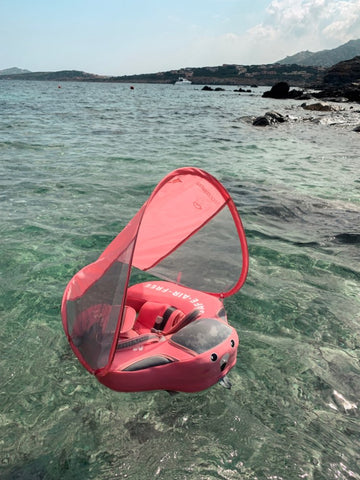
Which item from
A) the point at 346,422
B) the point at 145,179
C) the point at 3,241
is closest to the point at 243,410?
the point at 346,422

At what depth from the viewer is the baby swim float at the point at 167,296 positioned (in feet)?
12.0

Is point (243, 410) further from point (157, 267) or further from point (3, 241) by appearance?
point (3, 241)

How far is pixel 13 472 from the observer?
3.14m

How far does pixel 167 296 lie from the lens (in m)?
4.98

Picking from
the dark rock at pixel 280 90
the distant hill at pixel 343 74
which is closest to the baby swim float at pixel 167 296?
the dark rock at pixel 280 90

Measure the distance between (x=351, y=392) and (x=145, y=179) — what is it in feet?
31.6

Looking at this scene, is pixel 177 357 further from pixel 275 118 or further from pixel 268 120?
pixel 275 118

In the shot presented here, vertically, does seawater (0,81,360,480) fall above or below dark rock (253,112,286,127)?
below

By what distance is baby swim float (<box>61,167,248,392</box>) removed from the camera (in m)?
3.65

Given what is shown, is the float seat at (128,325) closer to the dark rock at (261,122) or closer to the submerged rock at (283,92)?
the dark rock at (261,122)

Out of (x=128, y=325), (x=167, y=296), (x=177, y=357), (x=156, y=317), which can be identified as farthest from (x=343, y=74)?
(x=177, y=357)

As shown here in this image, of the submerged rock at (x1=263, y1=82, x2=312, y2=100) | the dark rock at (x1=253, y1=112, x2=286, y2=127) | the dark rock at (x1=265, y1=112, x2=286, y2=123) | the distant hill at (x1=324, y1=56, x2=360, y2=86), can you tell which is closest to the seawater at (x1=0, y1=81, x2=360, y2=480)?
the dark rock at (x1=253, y1=112, x2=286, y2=127)

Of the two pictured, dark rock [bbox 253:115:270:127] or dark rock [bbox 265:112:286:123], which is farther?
dark rock [bbox 265:112:286:123]

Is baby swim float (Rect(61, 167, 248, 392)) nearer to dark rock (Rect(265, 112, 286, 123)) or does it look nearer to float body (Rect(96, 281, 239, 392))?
float body (Rect(96, 281, 239, 392))
